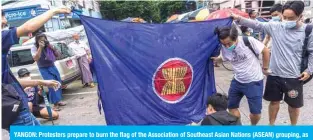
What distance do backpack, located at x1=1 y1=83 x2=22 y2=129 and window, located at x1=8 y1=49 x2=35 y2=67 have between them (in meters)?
5.32

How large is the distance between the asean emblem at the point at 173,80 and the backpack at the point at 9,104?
1.86m

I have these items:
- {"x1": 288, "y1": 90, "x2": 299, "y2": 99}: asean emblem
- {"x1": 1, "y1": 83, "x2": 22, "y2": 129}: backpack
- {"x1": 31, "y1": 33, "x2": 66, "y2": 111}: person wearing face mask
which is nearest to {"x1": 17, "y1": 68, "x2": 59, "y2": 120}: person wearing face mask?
{"x1": 31, "y1": 33, "x2": 66, "y2": 111}: person wearing face mask

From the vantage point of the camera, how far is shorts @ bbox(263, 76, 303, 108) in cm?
372

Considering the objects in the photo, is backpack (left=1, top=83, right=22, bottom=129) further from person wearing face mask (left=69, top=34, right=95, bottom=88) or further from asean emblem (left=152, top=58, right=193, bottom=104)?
person wearing face mask (left=69, top=34, right=95, bottom=88)

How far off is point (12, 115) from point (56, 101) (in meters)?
4.15

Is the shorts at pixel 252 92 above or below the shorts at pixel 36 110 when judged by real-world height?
above

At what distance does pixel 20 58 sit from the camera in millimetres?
7734

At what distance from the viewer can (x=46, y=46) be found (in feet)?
21.9

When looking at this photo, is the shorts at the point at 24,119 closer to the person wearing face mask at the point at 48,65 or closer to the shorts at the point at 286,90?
the shorts at the point at 286,90

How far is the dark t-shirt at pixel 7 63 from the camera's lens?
245 centimetres

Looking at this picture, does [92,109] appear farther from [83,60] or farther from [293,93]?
[293,93]

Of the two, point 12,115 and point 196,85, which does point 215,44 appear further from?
point 12,115
